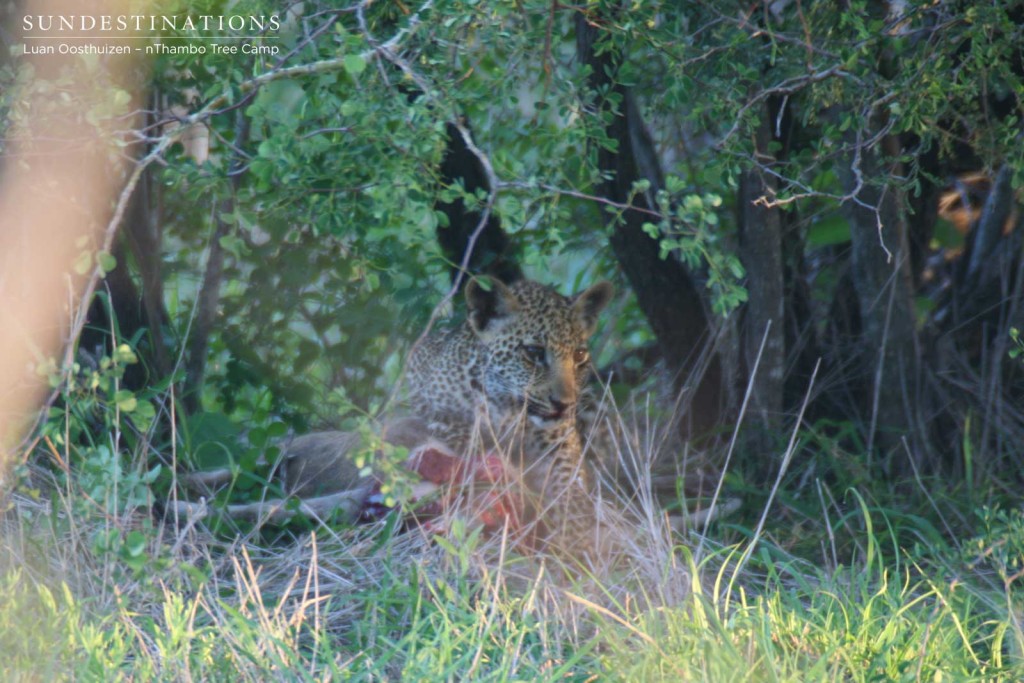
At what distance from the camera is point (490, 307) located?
5203 millimetres

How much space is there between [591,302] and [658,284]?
458 millimetres

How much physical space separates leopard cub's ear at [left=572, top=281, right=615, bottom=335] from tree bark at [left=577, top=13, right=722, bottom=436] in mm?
296

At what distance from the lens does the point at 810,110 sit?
174 inches

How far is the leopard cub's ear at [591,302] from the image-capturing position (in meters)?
5.29

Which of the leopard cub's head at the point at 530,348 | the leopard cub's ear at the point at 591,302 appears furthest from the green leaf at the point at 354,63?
the leopard cub's ear at the point at 591,302

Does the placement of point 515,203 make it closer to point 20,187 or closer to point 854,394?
point 20,187

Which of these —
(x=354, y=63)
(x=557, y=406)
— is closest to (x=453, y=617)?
(x=557, y=406)

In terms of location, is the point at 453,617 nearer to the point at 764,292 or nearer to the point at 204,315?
the point at 764,292

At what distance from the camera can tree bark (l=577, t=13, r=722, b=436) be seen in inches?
217

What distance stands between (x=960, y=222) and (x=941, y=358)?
70 centimetres

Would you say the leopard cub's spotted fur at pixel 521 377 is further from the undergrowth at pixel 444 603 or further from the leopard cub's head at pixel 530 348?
the undergrowth at pixel 444 603

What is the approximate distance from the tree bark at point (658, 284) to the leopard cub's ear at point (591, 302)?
0.30 metres

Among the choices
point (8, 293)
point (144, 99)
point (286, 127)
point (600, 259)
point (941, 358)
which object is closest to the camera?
point (286, 127)

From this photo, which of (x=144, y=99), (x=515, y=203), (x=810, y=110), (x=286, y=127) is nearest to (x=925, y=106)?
(x=810, y=110)
